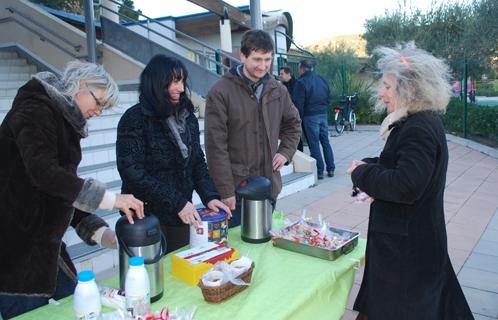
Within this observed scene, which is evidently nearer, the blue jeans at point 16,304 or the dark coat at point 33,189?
the dark coat at point 33,189

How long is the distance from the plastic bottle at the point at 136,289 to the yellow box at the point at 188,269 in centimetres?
29

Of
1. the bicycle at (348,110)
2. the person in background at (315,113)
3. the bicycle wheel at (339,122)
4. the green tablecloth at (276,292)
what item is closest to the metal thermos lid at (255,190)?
the green tablecloth at (276,292)

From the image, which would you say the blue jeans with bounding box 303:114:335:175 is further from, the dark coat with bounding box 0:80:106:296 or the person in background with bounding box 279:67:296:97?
the dark coat with bounding box 0:80:106:296

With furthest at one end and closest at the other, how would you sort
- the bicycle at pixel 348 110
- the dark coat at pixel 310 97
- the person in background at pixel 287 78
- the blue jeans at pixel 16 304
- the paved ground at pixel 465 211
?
the bicycle at pixel 348 110
the person in background at pixel 287 78
the dark coat at pixel 310 97
the paved ground at pixel 465 211
the blue jeans at pixel 16 304

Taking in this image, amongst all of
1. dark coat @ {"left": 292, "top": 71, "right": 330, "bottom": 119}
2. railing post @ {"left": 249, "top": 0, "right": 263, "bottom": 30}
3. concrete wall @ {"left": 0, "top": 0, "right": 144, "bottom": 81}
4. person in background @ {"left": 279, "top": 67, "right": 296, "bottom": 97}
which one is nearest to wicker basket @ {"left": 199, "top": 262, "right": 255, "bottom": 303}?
railing post @ {"left": 249, "top": 0, "right": 263, "bottom": 30}

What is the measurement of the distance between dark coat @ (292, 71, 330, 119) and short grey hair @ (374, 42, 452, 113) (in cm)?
504

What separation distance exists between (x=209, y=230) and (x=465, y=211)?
4.11 m

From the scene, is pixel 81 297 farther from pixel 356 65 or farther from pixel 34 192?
pixel 356 65

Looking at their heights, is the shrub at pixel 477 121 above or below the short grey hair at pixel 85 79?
below

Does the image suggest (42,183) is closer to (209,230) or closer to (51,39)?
(209,230)

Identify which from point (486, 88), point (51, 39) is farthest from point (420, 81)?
point (486, 88)

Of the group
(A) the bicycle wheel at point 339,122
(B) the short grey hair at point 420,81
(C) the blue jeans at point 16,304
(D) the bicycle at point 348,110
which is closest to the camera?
(C) the blue jeans at point 16,304

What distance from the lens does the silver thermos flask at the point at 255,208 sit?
79.0 inches

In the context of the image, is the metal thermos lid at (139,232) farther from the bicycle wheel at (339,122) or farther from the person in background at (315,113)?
the bicycle wheel at (339,122)
